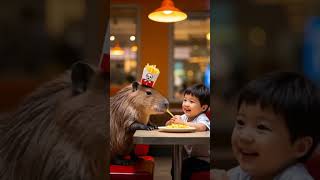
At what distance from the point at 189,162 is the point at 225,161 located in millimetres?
1505

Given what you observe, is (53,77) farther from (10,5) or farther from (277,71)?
(277,71)

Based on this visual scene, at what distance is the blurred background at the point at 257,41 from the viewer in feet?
5.00

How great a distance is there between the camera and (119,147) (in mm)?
2992

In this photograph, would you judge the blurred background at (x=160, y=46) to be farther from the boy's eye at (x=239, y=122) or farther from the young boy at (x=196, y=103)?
the boy's eye at (x=239, y=122)

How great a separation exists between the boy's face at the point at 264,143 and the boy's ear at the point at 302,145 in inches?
0.4

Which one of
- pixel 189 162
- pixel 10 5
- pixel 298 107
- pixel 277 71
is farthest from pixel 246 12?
pixel 189 162

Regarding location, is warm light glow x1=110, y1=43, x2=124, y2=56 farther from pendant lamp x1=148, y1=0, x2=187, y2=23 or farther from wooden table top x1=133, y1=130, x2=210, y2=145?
wooden table top x1=133, y1=130, x2=210, y2=145

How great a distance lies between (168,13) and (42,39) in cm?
253

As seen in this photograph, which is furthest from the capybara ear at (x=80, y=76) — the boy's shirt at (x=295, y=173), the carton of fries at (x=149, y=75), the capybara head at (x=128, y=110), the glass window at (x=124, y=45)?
the glass window at (x=124, y=45)

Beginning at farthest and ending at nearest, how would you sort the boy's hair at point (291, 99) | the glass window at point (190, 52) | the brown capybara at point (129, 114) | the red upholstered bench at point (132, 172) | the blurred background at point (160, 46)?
the glass window at point (190, 52)
the blurred background at point (160, 46)
the brown capybara at point (129, 114)
the red upholstered bench at point (132, 172)
the boy's hair at point (291, 99)

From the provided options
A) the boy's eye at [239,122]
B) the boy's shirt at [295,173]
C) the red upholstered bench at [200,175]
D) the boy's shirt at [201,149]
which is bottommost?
the red upholstered bench at [200,175]

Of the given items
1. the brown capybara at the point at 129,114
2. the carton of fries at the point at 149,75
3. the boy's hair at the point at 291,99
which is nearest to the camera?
the boy's hair at the point at 291,99

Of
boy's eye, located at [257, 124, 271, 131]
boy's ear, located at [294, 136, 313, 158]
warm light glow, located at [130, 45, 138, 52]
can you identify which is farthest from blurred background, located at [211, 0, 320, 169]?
warm light glow, located at [130, 45, 138, 52]

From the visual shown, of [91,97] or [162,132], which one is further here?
[162,132]
